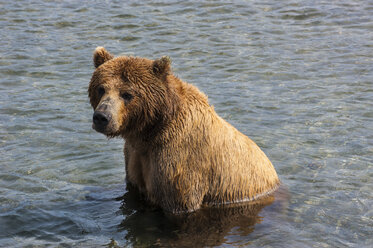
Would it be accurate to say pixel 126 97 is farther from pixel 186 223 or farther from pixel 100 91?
pixel 186 223

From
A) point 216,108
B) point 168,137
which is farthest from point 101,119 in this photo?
point 216,108

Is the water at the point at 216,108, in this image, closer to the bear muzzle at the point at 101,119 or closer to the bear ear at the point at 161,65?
the bear muzzle at the point at 101,119

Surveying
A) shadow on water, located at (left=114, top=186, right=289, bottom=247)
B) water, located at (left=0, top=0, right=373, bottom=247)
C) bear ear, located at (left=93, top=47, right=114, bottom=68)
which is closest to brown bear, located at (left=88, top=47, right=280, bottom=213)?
bear ear, located at (left=93, top=47, right=114, bottom=68)

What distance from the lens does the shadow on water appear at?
285 inches

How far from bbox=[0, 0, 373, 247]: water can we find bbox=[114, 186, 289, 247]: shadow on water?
0.7 inches

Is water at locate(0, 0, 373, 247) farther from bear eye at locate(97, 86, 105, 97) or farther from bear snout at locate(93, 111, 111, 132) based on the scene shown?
bear eye at locate(97, 86, 105, 97)

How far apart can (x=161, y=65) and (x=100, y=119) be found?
93 centimetres

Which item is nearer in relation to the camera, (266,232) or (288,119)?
(266,232)

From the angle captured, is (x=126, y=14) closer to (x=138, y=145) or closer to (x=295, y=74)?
(x=295, y=74)

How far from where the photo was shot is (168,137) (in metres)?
7.17

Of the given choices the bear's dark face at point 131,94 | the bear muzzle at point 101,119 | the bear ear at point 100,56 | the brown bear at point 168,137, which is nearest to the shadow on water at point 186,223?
the brown bear at point 168,137

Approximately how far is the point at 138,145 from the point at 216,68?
655 centimetres

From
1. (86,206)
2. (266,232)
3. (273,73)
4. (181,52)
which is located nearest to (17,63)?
(181,52)

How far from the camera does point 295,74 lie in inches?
517
